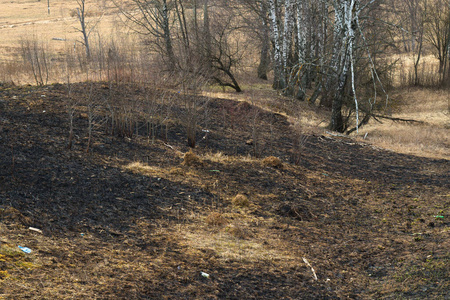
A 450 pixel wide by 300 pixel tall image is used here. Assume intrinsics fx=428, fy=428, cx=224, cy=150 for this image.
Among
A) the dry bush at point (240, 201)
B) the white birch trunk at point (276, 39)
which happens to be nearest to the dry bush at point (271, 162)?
the dry bush at point (240, 201)

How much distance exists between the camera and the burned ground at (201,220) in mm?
3756

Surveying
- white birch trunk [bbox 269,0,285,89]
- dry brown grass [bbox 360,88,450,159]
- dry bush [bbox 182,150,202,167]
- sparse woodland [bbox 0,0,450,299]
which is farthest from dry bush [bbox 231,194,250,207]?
white birch trunk [bbox 269,0,285,89]

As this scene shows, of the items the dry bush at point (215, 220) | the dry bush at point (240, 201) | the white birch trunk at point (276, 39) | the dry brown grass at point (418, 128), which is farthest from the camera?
the white birch trunk at point (276, 39)

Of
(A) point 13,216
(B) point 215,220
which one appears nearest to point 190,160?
(B) point 215,220

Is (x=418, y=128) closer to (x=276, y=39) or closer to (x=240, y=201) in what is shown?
(x=276, y=39)

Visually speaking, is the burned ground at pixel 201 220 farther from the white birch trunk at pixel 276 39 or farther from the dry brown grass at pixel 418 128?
the white birch trunk at pixel 276 39

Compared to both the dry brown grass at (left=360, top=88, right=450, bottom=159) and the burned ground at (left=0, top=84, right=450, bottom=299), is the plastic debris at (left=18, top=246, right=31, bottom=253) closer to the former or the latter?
the burned ground at (left=0, top=84, right=450, bottom=299)

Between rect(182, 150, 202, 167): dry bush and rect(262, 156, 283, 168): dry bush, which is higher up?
rect(182, 150, 202, 167): dry bush

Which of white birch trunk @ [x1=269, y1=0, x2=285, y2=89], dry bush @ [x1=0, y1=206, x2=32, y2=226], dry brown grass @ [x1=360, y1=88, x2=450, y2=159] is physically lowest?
dry brown grass @ [x1=360, y1=88, x2=450, y2=159]

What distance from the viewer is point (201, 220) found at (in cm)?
528

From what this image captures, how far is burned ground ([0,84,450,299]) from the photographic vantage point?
3.76 meters

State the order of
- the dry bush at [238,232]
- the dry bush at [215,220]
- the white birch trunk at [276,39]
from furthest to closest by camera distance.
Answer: the white birch trunk at [276,39]
the dry bush at [215,220]
the dry bush at [238,232]

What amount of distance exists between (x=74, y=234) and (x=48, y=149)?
2542mm

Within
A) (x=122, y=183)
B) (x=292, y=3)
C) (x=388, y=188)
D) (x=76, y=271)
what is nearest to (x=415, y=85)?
(x=292, y=3)
